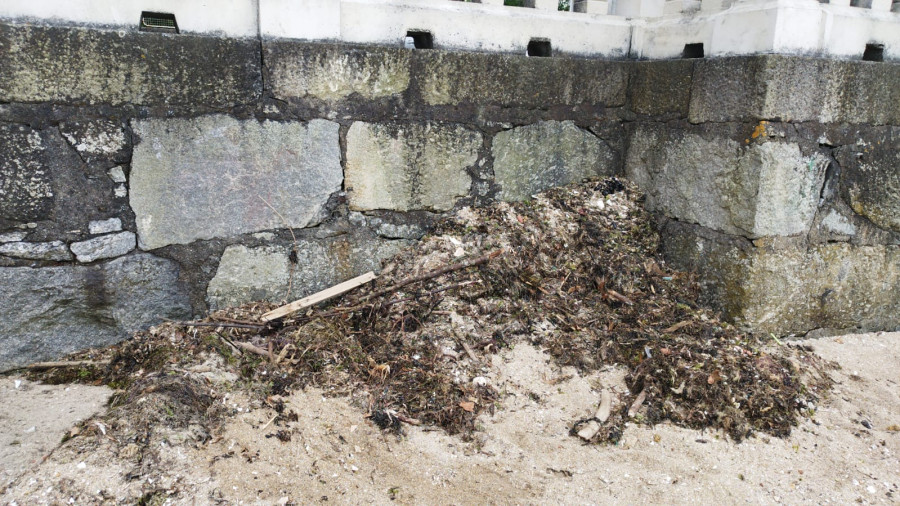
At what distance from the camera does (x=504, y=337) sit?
9.03 feet

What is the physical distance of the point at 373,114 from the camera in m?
2.94

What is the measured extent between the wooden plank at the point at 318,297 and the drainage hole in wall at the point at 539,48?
4.93 ft

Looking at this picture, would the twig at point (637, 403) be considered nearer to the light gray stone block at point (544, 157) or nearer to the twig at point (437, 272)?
the twig at point (437, 272)

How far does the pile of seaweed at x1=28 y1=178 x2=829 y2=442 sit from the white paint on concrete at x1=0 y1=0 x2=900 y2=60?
888 mm

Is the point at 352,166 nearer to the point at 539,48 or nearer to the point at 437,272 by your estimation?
the point at 437,272

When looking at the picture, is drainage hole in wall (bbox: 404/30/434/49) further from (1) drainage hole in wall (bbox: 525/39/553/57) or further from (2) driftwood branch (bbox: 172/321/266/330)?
(2) driftwood branch (bbox: 172/321/266/330)

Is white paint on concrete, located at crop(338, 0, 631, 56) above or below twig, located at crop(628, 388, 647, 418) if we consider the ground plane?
above

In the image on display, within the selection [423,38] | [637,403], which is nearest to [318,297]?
[423,38]

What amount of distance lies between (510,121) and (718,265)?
4.19 feet

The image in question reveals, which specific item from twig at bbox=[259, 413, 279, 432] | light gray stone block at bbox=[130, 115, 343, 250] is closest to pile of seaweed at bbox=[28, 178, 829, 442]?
twig at bbox=[259, 413, 279, 432]

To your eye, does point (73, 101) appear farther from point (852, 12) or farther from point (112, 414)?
point (852, 12)

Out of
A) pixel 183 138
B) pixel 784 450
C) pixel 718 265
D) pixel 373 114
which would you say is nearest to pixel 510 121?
pixel 373 114

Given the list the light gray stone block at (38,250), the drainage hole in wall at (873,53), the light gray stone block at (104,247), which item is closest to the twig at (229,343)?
the light gray stone block at (104,247)

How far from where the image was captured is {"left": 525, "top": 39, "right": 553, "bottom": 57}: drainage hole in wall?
323 centimetres
